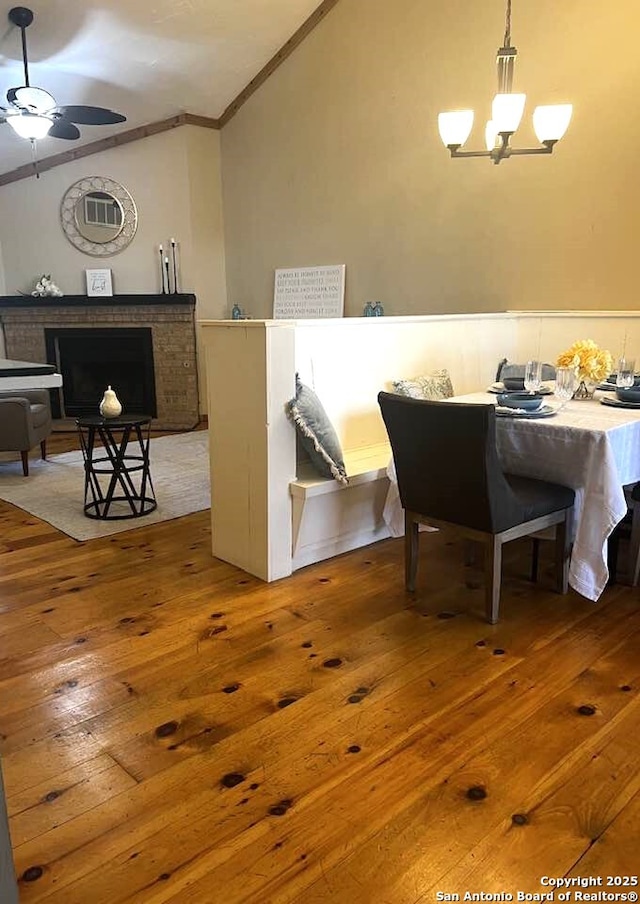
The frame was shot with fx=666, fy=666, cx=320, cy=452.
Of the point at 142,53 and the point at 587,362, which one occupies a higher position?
the point at 142,53

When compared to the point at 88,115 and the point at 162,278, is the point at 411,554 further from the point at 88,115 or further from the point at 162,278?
the point at 162,278

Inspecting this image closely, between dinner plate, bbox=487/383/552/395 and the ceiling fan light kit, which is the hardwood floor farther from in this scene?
the ceiling fan light kit

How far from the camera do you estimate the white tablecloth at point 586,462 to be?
2.45 m

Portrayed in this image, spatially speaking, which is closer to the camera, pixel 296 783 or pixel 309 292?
pixel 296 783

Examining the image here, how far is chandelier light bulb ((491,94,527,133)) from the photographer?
2869 mm

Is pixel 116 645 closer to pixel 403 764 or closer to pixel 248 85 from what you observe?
pixel 403 764

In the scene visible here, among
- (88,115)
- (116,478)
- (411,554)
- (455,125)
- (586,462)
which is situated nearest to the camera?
(586,462)

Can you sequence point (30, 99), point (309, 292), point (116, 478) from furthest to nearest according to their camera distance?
point (309, 292) → point (30, 99) → point (116, 478)

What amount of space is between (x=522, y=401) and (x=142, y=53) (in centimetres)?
449

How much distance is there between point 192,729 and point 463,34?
4.77 meters

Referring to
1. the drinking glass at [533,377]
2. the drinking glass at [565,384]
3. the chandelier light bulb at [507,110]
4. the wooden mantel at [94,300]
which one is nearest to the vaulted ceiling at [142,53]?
the wooden mantel at [94,300]

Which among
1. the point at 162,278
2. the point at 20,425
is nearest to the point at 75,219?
the point at 162,278

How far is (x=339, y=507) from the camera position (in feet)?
10.4

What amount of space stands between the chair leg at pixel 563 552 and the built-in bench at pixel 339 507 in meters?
0.85
